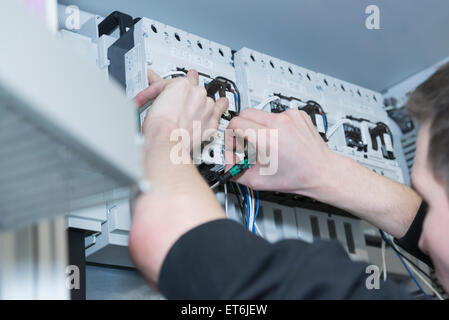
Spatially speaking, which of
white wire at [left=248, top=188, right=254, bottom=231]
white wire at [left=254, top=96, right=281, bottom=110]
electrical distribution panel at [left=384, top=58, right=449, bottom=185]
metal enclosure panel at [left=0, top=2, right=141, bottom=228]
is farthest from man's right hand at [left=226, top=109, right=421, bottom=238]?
electrical distribution panel at [left=384, top=58, right=449, bottom=185]

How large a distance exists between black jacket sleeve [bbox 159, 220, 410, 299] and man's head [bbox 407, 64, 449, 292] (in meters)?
0.23

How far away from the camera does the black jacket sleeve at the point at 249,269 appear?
1.93 feet

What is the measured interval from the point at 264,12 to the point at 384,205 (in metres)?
0.69

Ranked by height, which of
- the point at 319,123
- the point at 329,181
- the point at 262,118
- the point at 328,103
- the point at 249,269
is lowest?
the point at 249,269

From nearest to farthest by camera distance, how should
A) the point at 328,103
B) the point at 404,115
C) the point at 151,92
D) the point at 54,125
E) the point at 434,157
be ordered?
the point at 54,125, the point at 434,157, the point at 151,92, the point at 328,103, the point at 404,115

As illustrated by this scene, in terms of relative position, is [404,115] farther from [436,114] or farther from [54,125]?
[54,125]

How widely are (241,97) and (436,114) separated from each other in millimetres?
638

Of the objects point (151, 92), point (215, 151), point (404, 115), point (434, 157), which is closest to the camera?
point (434, 157)

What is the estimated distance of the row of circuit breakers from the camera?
45.9 inches

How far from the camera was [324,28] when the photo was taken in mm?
1661

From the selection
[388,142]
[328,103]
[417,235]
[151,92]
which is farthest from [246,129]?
[388,142]

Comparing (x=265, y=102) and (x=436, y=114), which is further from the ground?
(x=265, y=102)

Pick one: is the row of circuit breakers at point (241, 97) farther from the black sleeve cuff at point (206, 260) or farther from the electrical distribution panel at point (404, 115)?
the black sleeve cuff at point (206, 260)

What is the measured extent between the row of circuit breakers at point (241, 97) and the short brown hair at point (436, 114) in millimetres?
433
